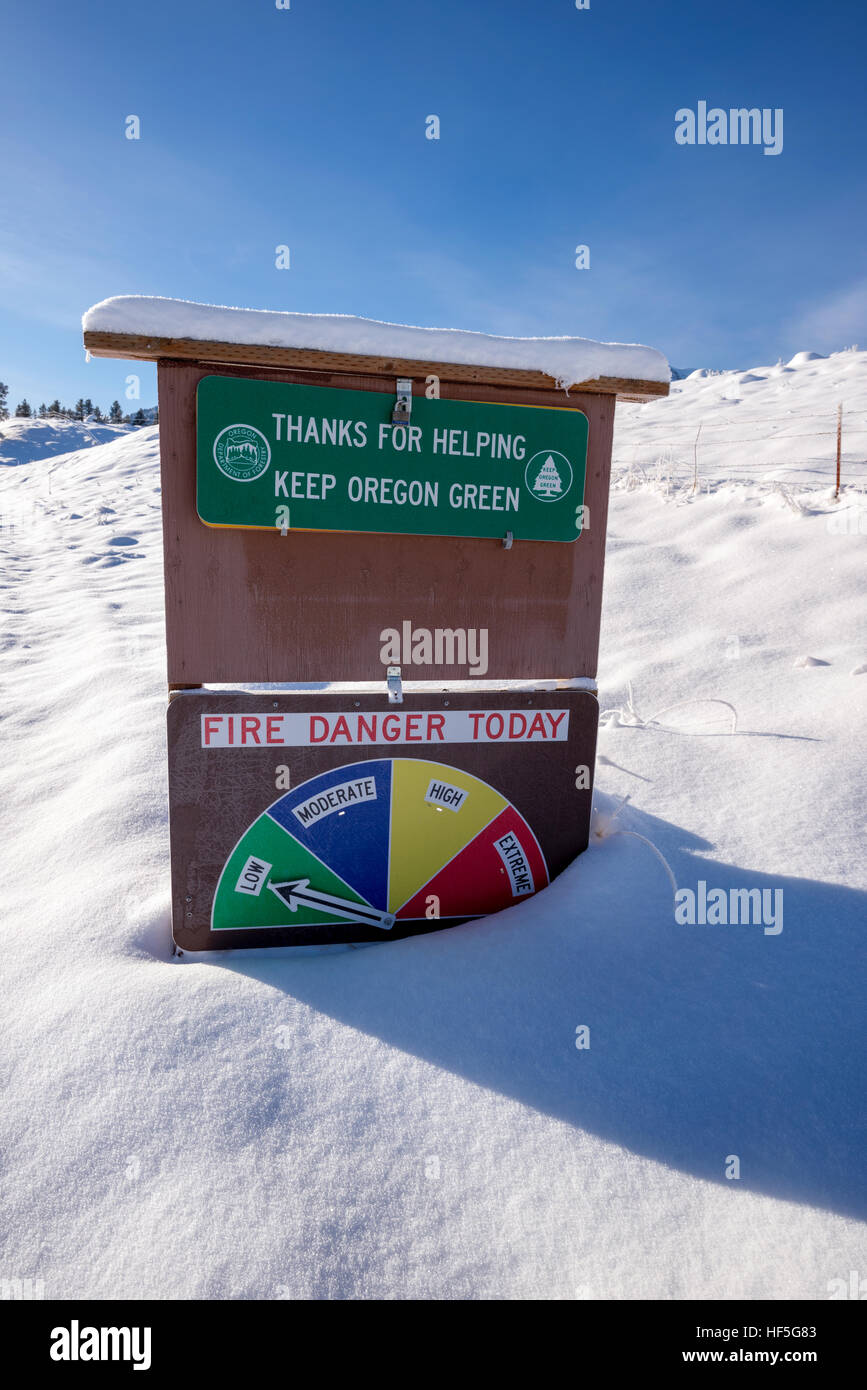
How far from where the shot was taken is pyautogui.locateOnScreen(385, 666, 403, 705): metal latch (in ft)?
7.53

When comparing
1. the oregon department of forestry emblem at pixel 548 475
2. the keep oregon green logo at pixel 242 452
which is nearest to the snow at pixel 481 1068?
the oregon department of forestry emblem at pixel 548 475

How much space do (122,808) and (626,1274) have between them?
8.15ft

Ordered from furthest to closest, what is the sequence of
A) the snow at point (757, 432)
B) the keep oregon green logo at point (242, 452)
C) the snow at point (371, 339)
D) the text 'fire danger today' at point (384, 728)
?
the snow at point (757, 432) → the text 'fire danger today' at point (384, 728) → the keep oregon green logo at point (242, 452) → the snow at point (371, 339)

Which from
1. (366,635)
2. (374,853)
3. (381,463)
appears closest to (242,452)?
(381,463)

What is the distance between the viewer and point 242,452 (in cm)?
209

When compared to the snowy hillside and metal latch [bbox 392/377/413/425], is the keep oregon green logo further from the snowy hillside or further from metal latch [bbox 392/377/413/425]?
the snowy hillside

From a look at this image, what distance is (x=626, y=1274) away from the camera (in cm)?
137

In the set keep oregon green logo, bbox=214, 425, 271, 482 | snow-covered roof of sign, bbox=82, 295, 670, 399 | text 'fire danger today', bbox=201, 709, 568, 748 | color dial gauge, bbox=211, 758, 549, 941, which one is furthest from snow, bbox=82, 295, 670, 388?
color dial gauge, bbox=211, 758, 549, 941

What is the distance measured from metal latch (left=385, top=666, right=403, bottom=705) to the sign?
27 millimetres

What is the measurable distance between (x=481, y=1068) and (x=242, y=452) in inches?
70.2

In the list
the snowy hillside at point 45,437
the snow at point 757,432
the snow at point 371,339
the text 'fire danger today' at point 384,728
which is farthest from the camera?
the snowy hillside at point 45,437

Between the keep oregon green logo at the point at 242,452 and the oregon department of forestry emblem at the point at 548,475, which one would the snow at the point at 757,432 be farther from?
the keep oregon green logo at the point at 242,452

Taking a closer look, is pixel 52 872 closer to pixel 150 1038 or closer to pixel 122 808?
pixel 122 808

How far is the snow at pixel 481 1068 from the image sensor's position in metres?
1.41
